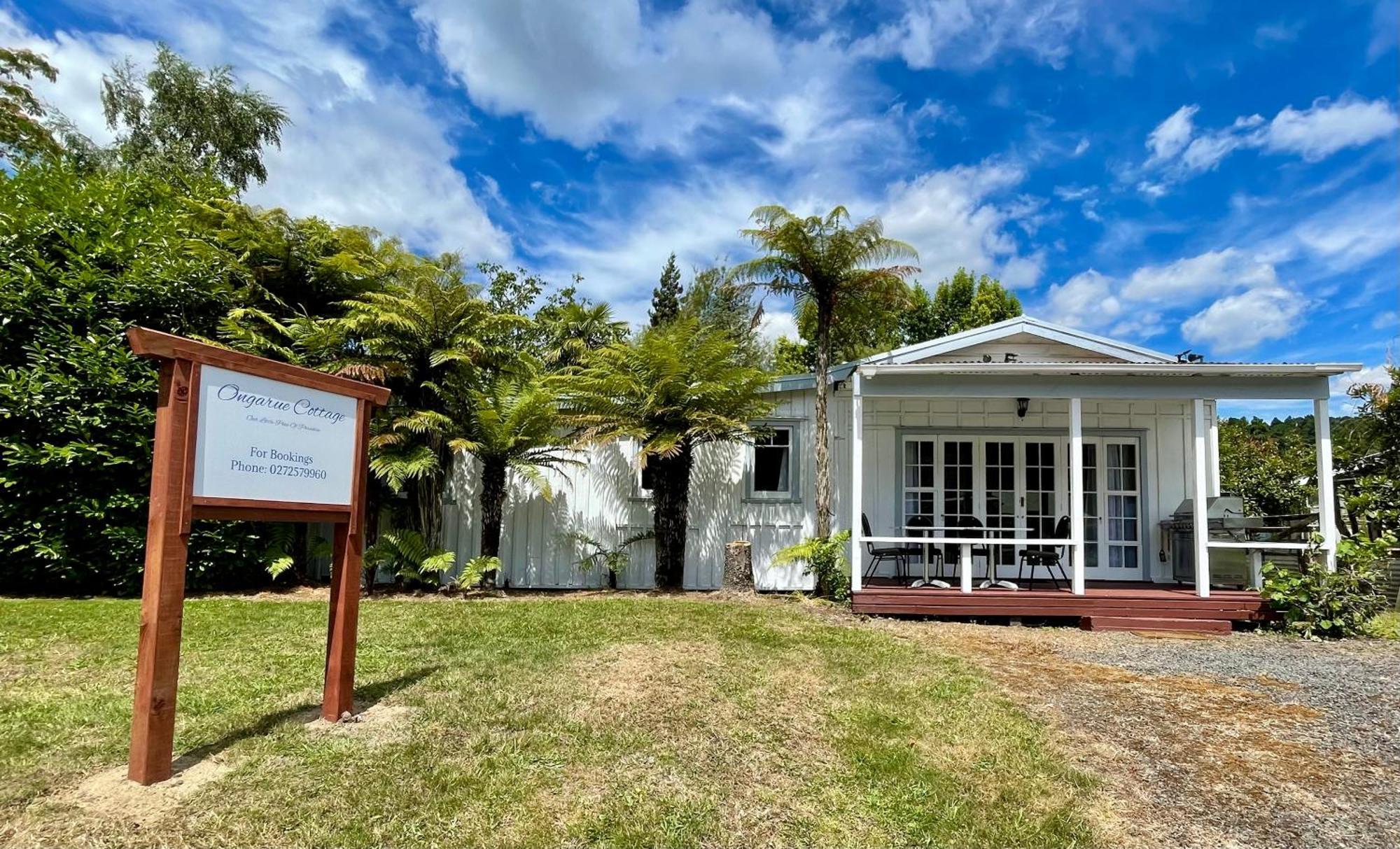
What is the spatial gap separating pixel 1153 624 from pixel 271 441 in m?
8.35

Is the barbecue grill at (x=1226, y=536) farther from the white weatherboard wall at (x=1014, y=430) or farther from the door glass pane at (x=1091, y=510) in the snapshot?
the door glass pane at (x=1091, y=510)

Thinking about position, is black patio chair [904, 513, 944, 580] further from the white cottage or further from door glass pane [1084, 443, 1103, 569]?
door glass pane [1084, 443, 1103, 569]

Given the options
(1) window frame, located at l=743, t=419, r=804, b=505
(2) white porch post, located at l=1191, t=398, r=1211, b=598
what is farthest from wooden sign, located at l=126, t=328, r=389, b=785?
(2) white porch post, located at l=1191, t=398, r=1211, b=598

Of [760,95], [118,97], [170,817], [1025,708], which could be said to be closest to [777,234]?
[760,95]

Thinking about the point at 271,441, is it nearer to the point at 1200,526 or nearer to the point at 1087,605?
the point at 1087,605

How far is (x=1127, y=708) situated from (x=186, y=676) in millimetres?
6047

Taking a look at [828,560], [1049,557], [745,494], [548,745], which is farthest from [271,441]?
[1049,557]

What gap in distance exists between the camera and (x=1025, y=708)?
14.8 ft

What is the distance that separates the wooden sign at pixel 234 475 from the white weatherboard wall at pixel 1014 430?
6.94 meters

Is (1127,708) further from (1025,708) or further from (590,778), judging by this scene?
(590,778)

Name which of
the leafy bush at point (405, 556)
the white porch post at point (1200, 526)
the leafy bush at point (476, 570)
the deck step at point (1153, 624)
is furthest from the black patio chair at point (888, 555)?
the leafy bush at point (405, 556)

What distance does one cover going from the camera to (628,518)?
32.3 ft

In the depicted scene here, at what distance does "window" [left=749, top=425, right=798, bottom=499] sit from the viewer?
977 cm

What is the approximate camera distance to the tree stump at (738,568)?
8938 millimetres
